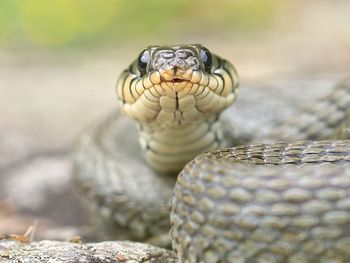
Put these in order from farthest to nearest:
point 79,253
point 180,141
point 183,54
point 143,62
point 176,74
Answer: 1. point 180,141
2. point 143,62
3. point 183,54
4. point 176,74
5. point 79,253

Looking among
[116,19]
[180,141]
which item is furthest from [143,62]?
[116,19]

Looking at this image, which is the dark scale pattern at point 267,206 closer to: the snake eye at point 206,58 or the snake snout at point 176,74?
the snake snout at point 176,74

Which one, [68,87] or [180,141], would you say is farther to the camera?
[68,87]

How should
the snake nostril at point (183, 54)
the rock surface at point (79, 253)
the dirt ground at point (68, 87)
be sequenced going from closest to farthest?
the rock surface at point (79, 253), the snake nostril at point (183, 54), the dirt ground at point (68, 87)

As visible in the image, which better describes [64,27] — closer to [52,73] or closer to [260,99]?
[52,73]

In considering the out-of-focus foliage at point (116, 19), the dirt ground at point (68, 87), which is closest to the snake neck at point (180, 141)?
the dirt ground at point (68, 87)

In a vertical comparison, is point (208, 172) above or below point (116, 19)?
below

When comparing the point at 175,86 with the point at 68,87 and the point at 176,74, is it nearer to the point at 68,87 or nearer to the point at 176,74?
the point at 176,74

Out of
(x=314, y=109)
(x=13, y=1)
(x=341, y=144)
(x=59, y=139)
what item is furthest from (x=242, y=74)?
(x=341, y=144)
